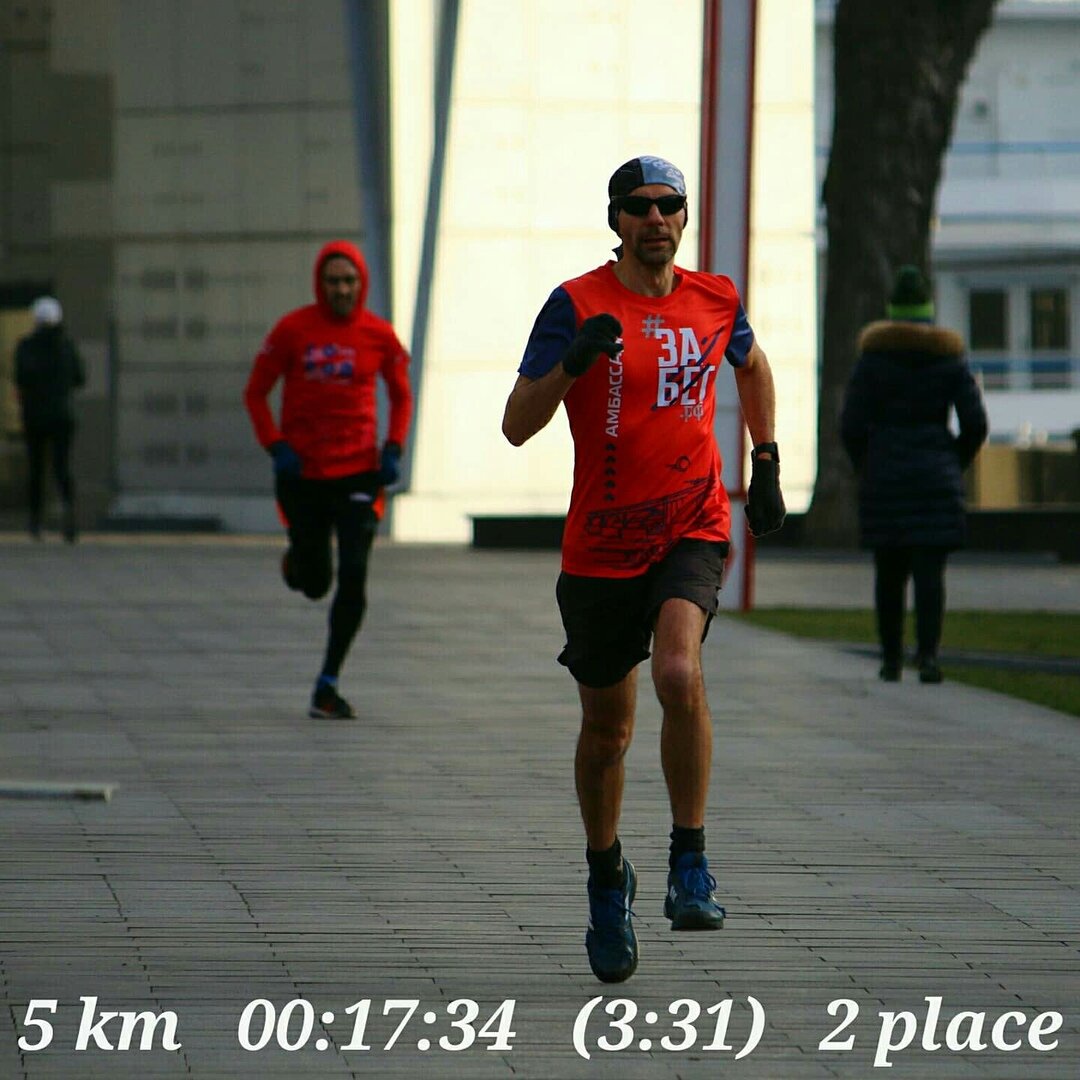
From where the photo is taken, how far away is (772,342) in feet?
82.2

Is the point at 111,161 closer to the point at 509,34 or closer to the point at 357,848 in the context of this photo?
the point at 509,34

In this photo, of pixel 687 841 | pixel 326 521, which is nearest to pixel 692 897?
pixel 687 841

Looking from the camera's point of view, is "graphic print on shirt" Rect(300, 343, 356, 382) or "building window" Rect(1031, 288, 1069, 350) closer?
"graphic print on shirt" Rect(300, 343, 356, 382)

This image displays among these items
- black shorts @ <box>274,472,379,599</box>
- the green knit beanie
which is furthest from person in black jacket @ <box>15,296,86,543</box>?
black shorts @ <box>274,472,379,599</box>

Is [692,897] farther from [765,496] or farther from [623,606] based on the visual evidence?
[765,496]

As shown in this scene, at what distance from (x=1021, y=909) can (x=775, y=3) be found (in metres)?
19.5

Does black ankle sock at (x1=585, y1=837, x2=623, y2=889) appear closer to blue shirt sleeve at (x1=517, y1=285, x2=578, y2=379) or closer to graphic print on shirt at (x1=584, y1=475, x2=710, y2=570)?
graphic print on shirt at (x1=584, y1=475, x2=710, y2=570)

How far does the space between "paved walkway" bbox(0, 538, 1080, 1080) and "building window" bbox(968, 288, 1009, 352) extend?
147 ft

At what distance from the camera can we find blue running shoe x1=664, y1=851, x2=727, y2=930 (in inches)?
230

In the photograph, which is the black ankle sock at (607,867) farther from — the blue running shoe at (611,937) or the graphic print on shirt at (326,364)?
the graphic print on shirt at (326,364)

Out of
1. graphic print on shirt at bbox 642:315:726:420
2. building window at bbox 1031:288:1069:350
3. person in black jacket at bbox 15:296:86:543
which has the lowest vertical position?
building window at bbox 1031:288:1069:350

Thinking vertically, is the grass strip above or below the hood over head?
below

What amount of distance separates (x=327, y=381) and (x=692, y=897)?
5.02m

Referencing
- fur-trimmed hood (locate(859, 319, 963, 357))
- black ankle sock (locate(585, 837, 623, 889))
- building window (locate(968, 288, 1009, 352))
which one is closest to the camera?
black ankle sock (locate(585, 837, 623, 889))
